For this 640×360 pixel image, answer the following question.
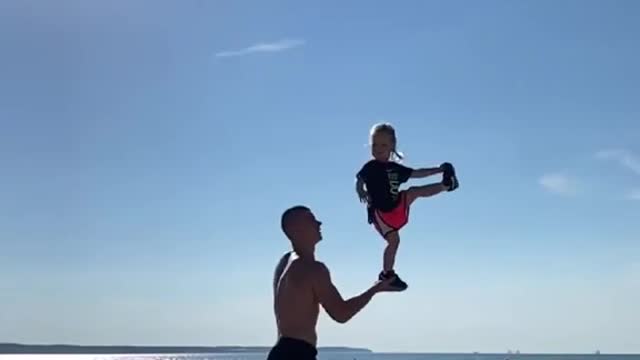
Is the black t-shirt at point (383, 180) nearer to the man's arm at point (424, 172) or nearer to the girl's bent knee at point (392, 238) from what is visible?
the man's arm at point (424, 172)

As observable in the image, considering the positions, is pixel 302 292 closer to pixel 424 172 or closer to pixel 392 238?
pixel 392 238

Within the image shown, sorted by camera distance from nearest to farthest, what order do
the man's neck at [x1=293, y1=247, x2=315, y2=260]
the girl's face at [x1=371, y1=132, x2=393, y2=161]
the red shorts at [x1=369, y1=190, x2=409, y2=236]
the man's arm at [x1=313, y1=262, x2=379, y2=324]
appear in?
the man's arm at [x1=313, y1=262, x2=379, y2=324] < the man's neck at [x1=293, y1=247, x2=315, y2=260] < the girl's face at [x1=371, y1=132, x2=393, y2=161] < the red shorts at [x1=369, y1=190, x2=409, y2=236]

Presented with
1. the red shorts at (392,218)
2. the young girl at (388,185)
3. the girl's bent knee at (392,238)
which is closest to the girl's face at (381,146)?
the young girl at (388,185)

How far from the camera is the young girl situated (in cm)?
959

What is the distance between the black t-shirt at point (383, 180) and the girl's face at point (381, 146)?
0.05 m

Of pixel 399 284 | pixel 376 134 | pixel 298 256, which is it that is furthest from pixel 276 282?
pixel 376 134

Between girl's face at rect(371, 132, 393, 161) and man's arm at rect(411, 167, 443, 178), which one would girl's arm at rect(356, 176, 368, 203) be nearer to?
girl's face at rect(371, 132, 393, 161)

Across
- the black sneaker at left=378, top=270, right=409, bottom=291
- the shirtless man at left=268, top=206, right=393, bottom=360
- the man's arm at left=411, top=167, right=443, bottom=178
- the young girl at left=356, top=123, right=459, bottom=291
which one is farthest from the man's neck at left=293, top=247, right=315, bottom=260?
the man's arm at left=411, top=167, right=443, bottom=178

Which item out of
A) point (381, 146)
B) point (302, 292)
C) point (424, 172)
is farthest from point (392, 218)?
point (302, 292)

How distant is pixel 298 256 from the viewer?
336 inches

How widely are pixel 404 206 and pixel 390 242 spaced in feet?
1.14

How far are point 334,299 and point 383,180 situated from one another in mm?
1694

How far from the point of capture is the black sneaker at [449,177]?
964 centimetres

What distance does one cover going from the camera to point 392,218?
9672mm
